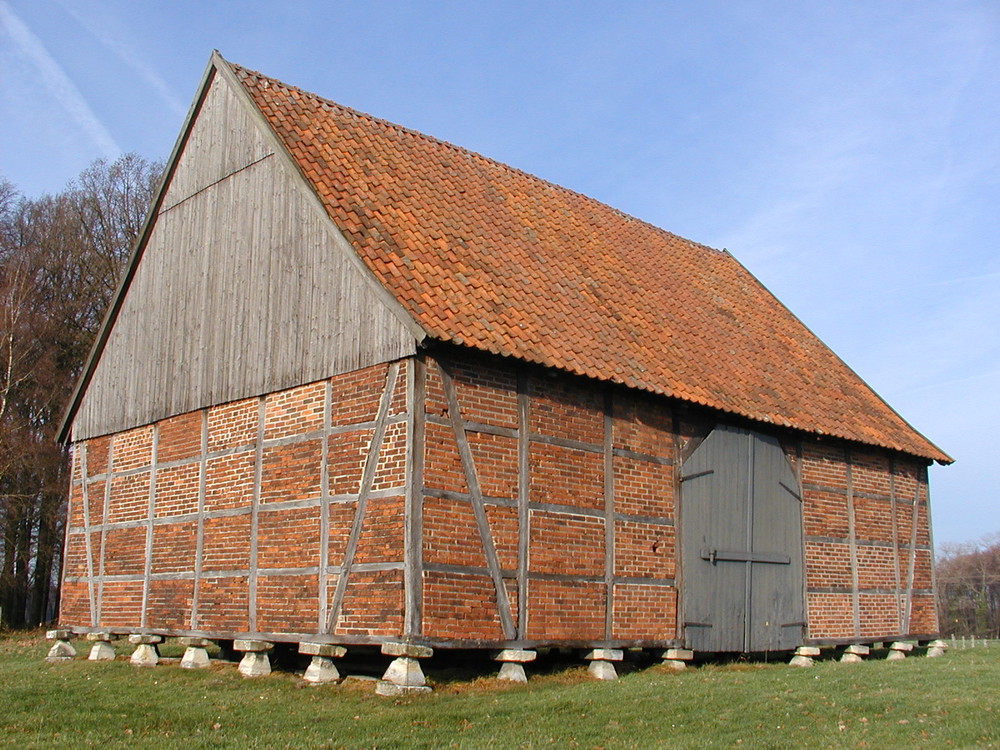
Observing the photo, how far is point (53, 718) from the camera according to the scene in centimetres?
1051

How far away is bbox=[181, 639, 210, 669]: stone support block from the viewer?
47.2 ft

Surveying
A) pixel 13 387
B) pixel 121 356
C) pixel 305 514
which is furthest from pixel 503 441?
pixel 13 387

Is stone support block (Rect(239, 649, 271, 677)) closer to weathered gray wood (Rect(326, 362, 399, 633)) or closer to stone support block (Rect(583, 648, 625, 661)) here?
weathered gray wood (Rect(326, 362, 399, 633))

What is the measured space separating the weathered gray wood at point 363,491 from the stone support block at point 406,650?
1.05m

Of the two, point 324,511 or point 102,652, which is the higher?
point 324,511

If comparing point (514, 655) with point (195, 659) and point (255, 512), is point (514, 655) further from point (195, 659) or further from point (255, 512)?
point (195, 659)

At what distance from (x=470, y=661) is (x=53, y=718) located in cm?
475

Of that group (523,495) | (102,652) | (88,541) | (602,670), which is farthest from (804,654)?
(88,541)

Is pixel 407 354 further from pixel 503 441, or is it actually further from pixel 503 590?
pixel 503 590

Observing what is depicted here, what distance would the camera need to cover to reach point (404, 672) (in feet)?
37.2

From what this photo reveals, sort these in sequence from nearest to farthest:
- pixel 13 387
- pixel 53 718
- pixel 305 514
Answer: pixel 53 718 < pixel 305 514 < pixel 13 387

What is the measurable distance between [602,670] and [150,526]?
23.0ft

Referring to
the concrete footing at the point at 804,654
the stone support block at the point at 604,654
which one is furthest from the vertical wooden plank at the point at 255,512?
the concrete footing at the point at 804,654

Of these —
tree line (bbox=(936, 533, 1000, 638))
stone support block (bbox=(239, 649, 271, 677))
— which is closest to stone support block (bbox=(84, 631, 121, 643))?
stone support block (bbox=(239, 649, 271, 677))
